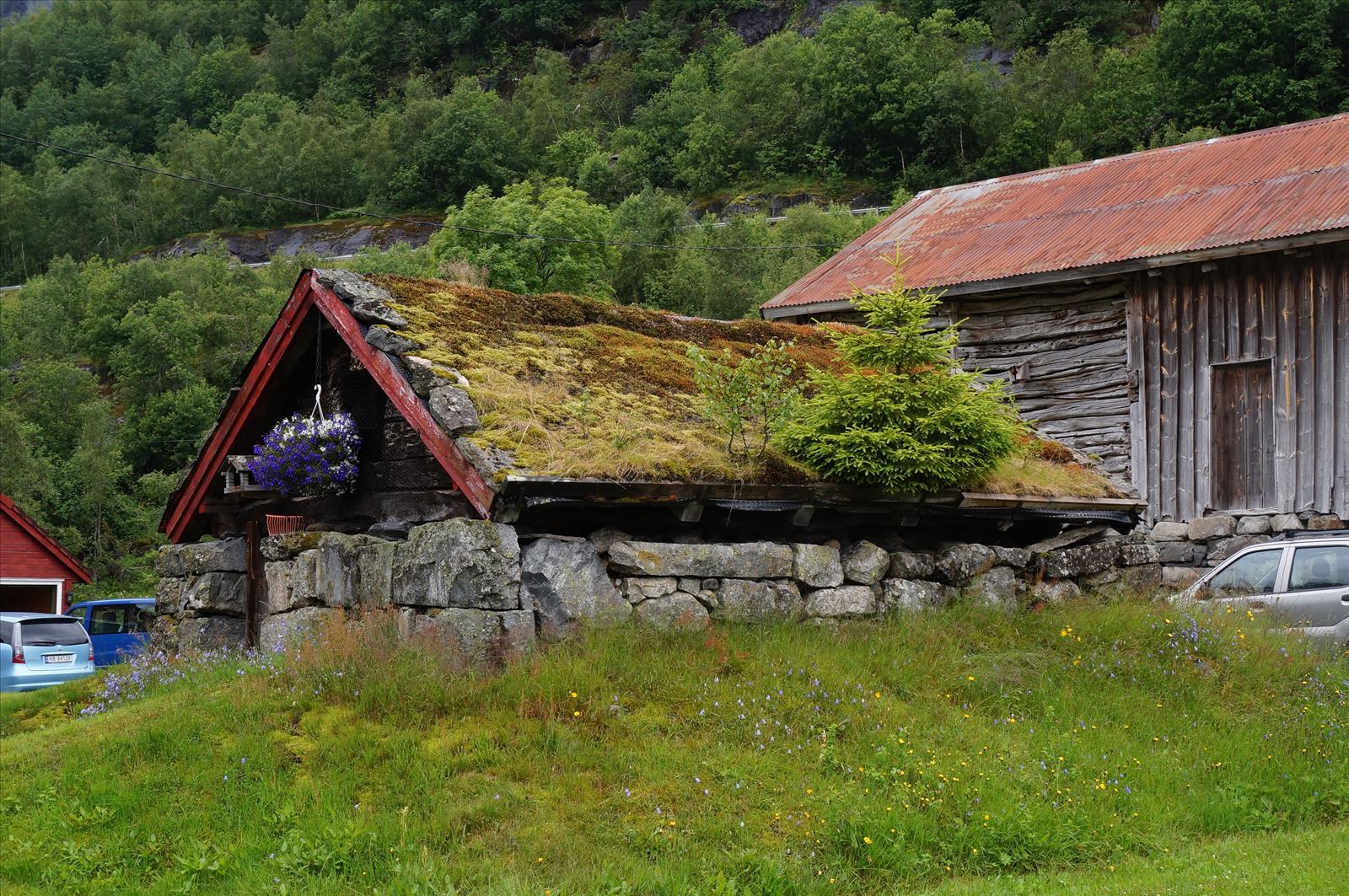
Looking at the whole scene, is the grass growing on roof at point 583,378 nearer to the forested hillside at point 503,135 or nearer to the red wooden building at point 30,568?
the forested hillside at point 503,135

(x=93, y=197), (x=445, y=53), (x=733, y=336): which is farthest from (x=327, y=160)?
(x=733, y=336)

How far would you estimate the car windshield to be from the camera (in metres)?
18.5

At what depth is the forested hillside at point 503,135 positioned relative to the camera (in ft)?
142

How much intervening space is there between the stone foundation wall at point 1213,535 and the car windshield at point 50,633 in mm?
16069

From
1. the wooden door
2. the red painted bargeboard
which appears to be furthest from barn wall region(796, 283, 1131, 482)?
the red painted bargeboard

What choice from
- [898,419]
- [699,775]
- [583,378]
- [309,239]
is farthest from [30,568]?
[309,239]

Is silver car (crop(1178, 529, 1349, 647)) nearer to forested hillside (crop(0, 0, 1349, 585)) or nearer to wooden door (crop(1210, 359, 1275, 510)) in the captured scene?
wooden door (crop(1210, 359, 1275, 510))

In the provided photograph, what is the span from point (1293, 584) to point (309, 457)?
1004 cm

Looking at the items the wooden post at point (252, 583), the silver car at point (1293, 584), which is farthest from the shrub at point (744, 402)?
the wooden post at point (252, 583)

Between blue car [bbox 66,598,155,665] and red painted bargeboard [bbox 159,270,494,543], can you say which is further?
blue car [bbox 66,598,155,665]

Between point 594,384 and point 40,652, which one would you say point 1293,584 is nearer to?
point 594,384

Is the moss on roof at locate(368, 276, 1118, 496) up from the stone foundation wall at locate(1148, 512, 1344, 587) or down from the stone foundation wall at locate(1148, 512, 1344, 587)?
up

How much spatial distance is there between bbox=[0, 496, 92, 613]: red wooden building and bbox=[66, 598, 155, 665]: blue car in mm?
2003

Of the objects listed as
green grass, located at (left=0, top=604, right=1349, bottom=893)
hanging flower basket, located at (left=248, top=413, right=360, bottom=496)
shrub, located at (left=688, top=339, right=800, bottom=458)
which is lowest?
green grass, located at (left=0, top=604, right=1349, bottom=893)
